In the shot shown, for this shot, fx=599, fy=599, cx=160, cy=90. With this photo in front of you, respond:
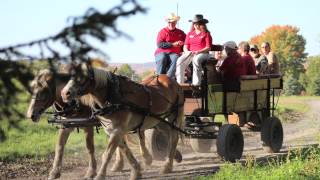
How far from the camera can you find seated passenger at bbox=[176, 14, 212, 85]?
10.6m

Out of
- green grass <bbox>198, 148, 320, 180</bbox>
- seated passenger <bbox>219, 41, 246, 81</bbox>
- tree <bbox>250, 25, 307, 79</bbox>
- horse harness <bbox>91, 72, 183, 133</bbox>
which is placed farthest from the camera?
tree <bbox>250, 25, 307, 79</bbox>

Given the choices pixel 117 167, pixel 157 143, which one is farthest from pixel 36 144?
pixel 117 167

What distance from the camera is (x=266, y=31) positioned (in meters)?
83.7

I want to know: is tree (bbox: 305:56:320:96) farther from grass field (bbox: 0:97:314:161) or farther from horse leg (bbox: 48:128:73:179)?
horse leg (bbox: 48:128:73:179)

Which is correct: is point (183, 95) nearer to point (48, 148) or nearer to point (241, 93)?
point (241, 93)

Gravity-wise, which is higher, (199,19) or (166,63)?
(199,19)

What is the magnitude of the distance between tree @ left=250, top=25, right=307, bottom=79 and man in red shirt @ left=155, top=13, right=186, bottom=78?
200 feet

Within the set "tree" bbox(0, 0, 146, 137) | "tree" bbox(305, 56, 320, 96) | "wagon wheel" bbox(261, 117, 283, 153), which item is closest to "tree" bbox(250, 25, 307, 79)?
"tree" bbox(305, 56, 320, 96)

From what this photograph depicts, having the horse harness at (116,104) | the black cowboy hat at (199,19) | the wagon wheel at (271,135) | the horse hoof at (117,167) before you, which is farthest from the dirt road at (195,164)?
the black cowboy hat at (199,19)

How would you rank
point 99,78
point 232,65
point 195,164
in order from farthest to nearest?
1. point 195,164
2. point 232,65
3. point 99,78

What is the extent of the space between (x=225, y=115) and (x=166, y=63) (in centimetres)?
151

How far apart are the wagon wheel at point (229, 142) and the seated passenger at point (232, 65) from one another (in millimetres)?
982

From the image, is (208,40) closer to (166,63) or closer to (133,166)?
(166,63)

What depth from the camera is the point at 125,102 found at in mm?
8719
